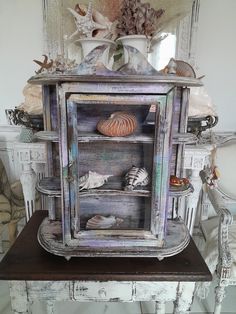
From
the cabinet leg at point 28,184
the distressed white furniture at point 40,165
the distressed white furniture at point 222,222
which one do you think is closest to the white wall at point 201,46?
the distressed white furniture at point 222,222

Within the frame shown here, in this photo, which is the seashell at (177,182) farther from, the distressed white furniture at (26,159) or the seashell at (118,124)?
the distressed white furniture at (26,159)

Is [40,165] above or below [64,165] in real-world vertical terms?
below

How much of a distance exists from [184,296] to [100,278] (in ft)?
1.01

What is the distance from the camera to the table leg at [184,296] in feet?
3.10

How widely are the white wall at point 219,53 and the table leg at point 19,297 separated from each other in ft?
4.69

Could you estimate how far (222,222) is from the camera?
1.16 m

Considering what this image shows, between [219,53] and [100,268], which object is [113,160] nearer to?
[100,268]

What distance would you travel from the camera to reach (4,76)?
1698mm

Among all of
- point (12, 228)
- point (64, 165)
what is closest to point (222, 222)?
point (64, 165)

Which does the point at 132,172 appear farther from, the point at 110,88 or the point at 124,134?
the point at 110,88

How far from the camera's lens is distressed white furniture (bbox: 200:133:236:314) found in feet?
3.90

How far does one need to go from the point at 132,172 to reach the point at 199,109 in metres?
0.48

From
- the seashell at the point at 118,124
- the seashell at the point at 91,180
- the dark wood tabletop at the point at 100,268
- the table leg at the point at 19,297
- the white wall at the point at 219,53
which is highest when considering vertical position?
the white wall at the point at 219,53

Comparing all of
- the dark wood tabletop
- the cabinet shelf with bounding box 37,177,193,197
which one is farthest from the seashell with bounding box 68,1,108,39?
the dark wood tabletop
